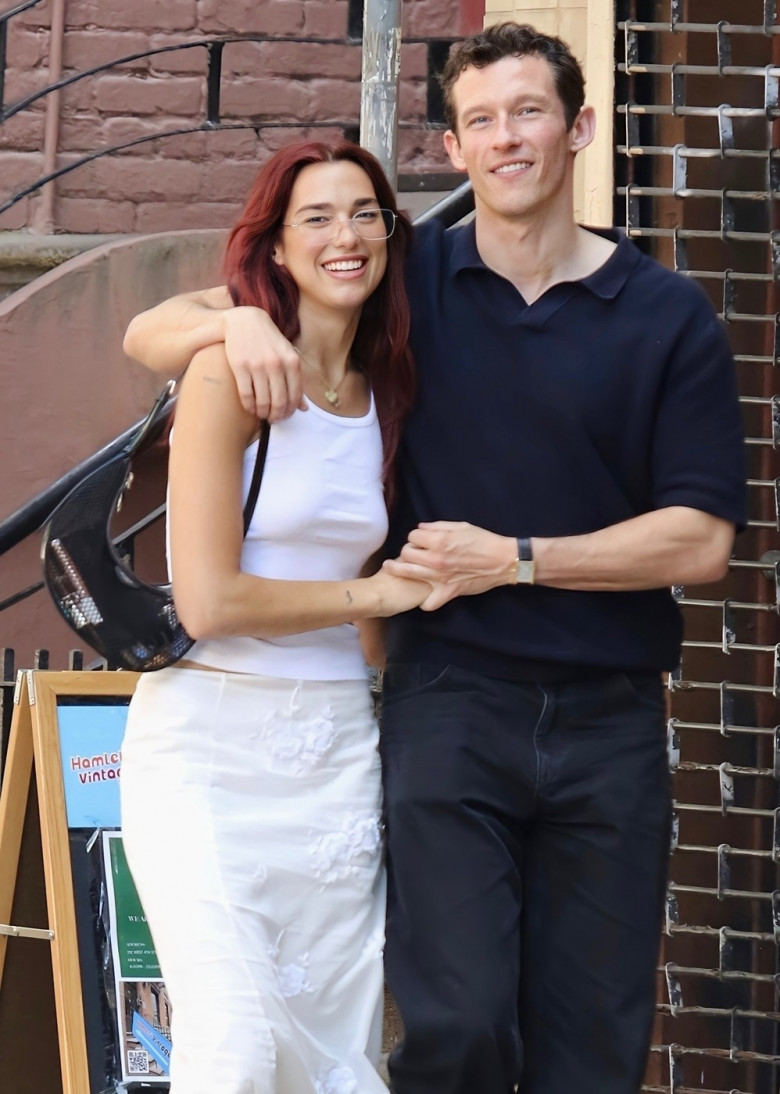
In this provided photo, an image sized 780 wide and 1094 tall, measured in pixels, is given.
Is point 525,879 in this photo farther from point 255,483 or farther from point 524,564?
point 255,483

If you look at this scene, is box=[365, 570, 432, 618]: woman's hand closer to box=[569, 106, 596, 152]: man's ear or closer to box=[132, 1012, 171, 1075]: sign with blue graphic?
box=[569, 106, 596, 152]: man's ear

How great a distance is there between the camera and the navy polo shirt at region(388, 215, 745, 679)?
2443 mm

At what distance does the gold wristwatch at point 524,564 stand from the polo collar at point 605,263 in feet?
1.45

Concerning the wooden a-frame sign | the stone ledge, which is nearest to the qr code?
the wooden a-frame sign

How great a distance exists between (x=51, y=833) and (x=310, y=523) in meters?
1.25

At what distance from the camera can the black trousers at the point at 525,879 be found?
236 centimetres

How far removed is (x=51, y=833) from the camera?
10.7ft

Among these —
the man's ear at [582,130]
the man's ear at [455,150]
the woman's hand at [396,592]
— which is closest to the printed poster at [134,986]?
the woman's hand at [396,592]

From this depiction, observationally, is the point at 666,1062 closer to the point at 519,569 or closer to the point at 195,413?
the point at 519,569

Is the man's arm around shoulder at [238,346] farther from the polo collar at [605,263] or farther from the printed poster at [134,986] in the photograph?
the printed poster at [134,986]

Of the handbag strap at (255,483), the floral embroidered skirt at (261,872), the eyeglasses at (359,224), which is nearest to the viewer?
the floral embroidered skirt at (261,872)

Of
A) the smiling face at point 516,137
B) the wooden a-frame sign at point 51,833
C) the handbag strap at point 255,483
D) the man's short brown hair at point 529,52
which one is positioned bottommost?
the wooden a-frame sign at point 51,833

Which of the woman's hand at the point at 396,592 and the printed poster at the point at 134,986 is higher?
the woman's hand at the point at 396,592

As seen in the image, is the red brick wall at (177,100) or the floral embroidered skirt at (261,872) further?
the red brick wall at (177,100)
